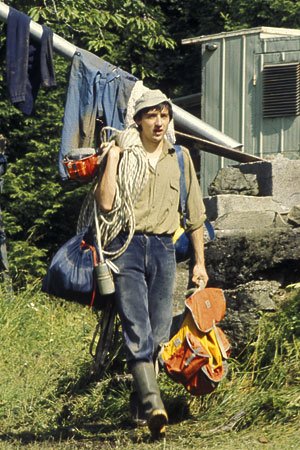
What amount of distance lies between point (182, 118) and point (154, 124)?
298 cm

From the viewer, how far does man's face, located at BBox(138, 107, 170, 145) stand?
7.51 m

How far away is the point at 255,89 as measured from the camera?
14438 millimetres

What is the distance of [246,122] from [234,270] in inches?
218

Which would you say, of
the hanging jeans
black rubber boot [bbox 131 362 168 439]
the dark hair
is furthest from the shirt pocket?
the hanging jeans

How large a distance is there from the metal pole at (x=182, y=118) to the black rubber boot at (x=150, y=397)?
11.2 ft

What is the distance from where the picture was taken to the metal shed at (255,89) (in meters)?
14.2

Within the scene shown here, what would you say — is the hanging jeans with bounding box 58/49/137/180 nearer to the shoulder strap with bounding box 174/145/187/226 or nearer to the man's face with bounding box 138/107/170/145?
the shoulder strap with bounding box 174/145/187/226

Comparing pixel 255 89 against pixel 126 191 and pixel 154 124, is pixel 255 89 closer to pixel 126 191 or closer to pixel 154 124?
pixel 154 124

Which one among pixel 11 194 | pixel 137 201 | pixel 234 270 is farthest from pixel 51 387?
pixel 11 194

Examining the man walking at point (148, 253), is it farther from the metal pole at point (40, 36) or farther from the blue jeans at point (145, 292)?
the metal pole at point (40, 36)

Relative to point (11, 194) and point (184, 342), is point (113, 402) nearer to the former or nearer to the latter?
point (184, 342)

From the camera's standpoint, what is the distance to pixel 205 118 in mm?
14859

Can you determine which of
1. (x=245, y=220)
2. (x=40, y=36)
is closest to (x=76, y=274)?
(x=245, y=220)

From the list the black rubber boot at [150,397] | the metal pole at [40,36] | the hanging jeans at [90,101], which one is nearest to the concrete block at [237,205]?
the hanging jeans at [90,101]
